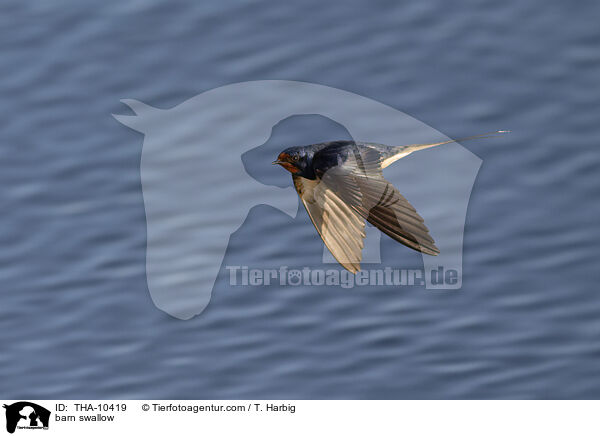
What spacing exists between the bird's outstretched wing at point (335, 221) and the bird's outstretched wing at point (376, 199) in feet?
0.10

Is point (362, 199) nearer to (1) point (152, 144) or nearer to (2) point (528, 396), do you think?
(2) point (528, 396)

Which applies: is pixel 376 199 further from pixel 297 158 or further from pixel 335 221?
pixel 297 158

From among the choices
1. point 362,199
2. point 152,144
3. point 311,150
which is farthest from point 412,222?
point 152,144

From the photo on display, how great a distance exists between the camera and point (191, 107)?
470 cm

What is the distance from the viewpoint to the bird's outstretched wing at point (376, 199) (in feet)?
10.7

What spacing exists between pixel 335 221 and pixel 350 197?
110 millimetres
